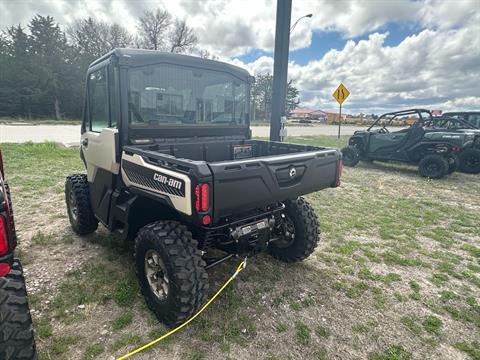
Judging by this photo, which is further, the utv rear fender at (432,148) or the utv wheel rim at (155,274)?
the utv rear fender at (432,148)

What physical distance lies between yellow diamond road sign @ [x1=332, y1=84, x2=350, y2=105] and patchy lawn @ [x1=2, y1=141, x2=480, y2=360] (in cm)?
843

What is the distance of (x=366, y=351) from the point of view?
2348mm

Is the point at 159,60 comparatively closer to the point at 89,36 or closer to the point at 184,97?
the point at 184,97

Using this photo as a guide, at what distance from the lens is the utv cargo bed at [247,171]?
2111mm

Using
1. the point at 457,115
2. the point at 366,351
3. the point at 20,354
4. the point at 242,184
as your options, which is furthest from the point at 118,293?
the point at 457,115

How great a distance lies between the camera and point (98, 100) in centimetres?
335

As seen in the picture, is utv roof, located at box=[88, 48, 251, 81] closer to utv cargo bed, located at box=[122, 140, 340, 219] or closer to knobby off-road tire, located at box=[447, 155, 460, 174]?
utv cargo bed, located at box=[122, 140, 340, 219]

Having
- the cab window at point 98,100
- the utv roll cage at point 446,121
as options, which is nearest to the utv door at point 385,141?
the utv roll cage at point 446,121

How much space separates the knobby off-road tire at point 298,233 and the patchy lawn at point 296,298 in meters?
0.16

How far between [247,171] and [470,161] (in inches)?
425

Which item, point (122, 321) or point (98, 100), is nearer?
point (122, 321)

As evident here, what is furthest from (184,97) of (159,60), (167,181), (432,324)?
(432,324)

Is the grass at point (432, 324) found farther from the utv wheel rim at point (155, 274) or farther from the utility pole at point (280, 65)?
the utility pole at point (280, 65)

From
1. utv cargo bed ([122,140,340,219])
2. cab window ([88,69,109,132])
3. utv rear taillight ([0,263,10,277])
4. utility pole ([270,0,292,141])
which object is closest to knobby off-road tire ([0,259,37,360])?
utv rear taillight ([0,263,10,277])
